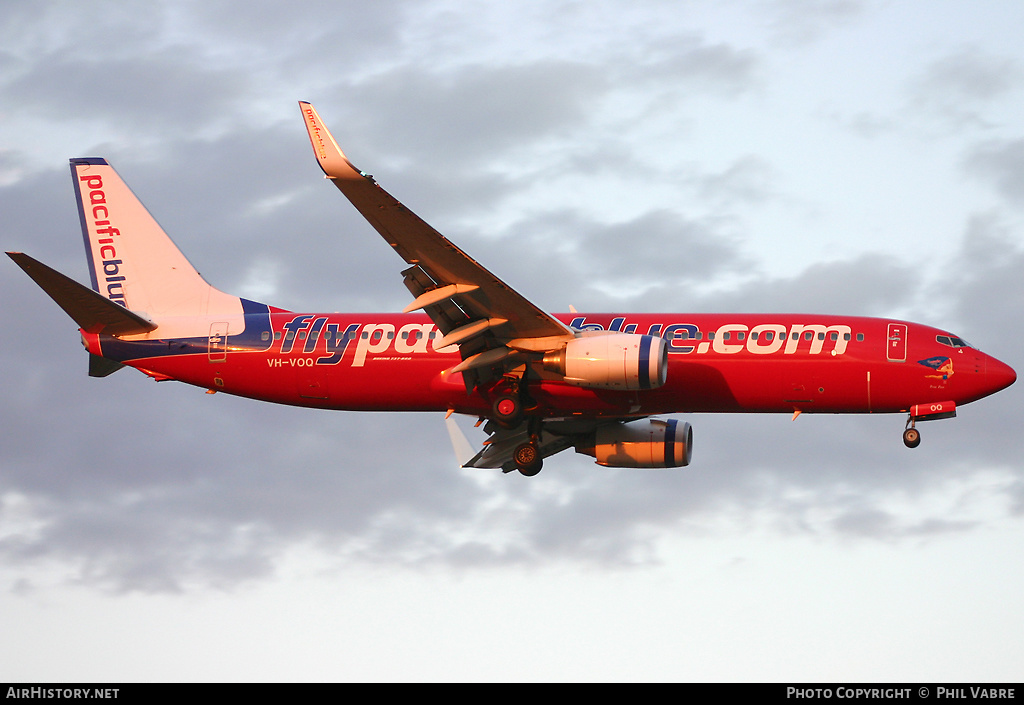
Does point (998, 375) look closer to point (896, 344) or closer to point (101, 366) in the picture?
point (896, 344)

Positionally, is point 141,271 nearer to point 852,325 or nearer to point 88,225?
point 88,225

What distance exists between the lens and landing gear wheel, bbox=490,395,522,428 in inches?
1695

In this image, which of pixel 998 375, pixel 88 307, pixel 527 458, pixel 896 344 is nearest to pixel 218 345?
pixel 88 307

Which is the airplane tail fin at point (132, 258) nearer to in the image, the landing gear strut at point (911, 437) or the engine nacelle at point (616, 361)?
the engine nacelle at point (616, 361)

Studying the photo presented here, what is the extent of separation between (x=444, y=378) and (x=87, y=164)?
18999 millimetres

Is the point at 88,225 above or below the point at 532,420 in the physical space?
above

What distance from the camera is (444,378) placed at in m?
44.4

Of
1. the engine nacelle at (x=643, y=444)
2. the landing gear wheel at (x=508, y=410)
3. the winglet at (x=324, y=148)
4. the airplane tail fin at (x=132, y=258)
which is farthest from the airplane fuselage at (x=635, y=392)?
the winglet at (x=324, y=148)

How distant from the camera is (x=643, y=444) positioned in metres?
47.5

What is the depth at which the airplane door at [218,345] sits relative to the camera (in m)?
46.5

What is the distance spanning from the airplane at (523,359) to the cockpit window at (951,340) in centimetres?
12
